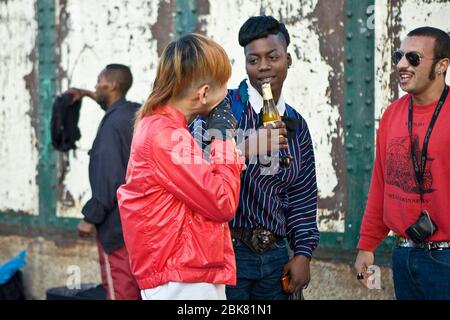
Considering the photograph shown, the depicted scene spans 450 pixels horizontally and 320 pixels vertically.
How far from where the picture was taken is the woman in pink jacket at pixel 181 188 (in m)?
3.33

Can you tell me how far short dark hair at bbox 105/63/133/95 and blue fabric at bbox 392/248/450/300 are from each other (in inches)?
114

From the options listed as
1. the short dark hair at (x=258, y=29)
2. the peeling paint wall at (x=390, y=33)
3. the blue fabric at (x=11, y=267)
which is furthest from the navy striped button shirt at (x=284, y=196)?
the blue fabric at (x=11, y=267)

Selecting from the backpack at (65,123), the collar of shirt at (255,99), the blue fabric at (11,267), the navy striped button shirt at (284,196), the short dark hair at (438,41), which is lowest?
the blue fabric at (11,267)

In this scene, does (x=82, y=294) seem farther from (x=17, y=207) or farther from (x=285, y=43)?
(x=285, y=43)

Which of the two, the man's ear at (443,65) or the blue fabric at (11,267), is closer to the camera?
the man's ear at (443,65)

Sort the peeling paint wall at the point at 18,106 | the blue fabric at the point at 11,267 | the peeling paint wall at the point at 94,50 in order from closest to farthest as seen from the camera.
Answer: the peeling paint wall at the point at 94,50 < the blue fabric at the point at 11,267 < the peeling paint wall at the point at 18,106

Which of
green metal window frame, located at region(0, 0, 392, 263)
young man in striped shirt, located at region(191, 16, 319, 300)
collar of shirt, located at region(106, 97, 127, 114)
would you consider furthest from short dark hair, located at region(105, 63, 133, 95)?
young man in striped shirt, located at region(191, 16, 319, 300)

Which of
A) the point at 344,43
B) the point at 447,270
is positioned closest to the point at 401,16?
the point at 344,43

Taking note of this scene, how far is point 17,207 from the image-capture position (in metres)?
7.89

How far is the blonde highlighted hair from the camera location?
3443mm

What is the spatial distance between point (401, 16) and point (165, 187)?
2763 mm

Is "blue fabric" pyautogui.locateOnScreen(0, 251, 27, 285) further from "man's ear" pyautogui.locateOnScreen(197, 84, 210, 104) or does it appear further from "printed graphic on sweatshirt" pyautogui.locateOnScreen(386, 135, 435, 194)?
"man's ear" pyautogui.locateOnScreen(197, 84, 210, 104)

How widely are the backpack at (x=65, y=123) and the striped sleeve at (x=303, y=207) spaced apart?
334cm

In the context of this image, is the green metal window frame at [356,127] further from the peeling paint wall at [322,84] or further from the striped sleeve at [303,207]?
the striped sleeve at [303,207]
